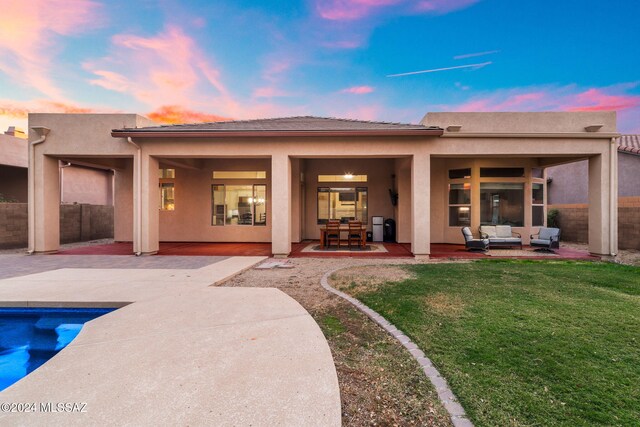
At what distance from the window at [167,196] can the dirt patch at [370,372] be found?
33.2 ft

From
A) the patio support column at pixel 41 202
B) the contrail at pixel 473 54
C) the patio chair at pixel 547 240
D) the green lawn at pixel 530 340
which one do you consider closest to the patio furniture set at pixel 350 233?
the green lawn at pixel 530 340

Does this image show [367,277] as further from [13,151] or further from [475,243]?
[13,151]

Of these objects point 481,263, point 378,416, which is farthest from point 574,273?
point 378,416

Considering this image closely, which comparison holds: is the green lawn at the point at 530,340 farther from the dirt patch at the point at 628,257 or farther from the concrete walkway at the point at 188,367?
the dirt patch at the point at 628,257

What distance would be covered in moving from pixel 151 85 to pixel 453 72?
53.5 feet

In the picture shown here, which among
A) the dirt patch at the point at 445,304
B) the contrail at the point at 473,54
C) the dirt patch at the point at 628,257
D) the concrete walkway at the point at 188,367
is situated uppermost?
the contrail at the point at 473,54

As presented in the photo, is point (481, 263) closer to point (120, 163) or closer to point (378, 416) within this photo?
point (378, 416)

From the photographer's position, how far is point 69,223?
12.6 m

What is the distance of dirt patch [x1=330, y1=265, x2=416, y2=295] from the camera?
5.39 metres

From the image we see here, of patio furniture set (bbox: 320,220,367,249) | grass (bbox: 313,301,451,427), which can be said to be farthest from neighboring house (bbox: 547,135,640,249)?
grass (bbox: 313,301,451,427)

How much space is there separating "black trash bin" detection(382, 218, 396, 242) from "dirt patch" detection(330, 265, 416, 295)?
17.9 ft

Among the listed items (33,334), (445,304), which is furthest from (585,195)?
(33,334)

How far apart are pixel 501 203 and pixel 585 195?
7.77 metres

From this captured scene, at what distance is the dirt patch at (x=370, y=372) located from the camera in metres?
1.96
